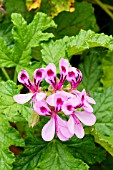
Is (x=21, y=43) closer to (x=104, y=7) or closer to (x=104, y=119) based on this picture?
(x=104, y=119)

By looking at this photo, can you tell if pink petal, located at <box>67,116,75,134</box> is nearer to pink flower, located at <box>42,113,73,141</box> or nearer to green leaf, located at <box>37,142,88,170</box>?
pink flower, located at <box>42,113,73,141</box>

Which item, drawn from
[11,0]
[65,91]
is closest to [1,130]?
[65,91]

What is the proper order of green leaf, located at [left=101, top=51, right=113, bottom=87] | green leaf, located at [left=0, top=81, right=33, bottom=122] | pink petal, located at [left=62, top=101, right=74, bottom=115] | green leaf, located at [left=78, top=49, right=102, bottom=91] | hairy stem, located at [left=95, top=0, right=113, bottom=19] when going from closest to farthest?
pink petal, located at [left=62, top=101, right=74, bottom=115]
green leaf, located at [left=0, top=81, right=33, bottom=122]
green leaf, located at [left=78, top=49, right=102, bottom=91]
green leaf, located at [left=101, top=51, right=113, bottom=87]
hairy stem, located at [left=95, top=0, right=113, bottom=19]

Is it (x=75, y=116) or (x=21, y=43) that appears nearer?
(x=75, y=116)

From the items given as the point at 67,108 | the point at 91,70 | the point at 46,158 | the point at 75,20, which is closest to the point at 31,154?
the point at 46,158

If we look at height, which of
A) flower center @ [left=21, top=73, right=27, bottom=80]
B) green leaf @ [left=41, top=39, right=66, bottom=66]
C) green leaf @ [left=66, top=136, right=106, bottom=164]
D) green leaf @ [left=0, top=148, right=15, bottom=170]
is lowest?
green leaf @ [left=66, top=136, right=106, bottom=164]

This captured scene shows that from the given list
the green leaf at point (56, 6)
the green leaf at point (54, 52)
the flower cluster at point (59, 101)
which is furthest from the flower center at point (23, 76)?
the green leaf at point (56, 6)

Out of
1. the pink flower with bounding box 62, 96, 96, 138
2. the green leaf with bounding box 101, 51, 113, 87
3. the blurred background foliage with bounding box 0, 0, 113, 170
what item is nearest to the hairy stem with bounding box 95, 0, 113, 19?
the blurred background foliage with bounding box 0, 0, 113, 170
